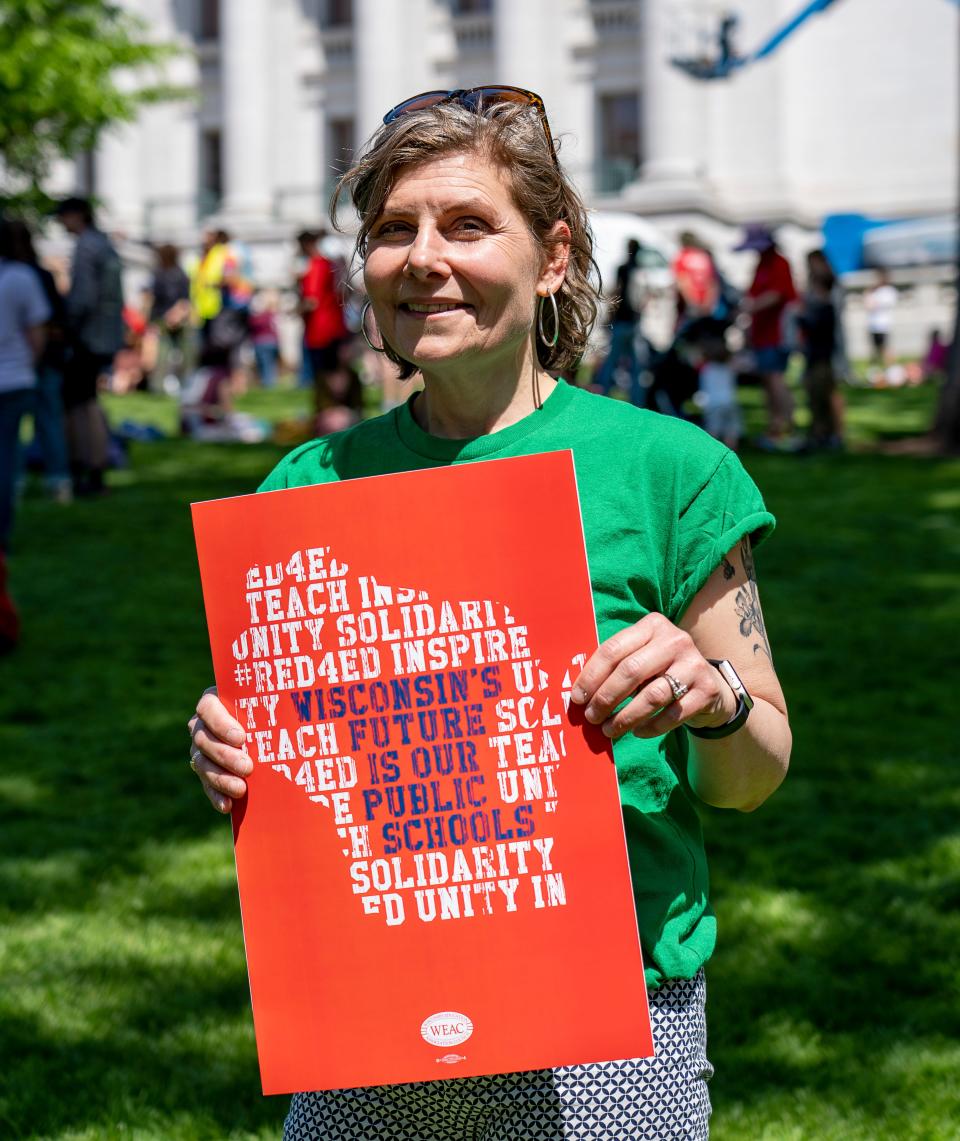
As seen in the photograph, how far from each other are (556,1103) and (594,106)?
4326 cm

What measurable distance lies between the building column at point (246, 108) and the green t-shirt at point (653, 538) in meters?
44.0

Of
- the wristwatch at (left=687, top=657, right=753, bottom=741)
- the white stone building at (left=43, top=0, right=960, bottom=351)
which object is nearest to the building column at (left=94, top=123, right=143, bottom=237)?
the white stone building at (left=43, top=0, right=960, bottom=351)

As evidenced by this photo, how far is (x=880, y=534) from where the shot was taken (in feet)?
34.6

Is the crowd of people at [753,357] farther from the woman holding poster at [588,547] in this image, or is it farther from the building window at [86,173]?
the building window at [86,173]

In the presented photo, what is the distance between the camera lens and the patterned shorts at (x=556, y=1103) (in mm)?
2076

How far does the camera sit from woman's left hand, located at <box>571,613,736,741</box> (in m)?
1.88

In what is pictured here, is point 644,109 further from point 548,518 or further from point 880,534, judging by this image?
point 548,518

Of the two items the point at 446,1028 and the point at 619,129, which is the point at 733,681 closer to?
the point at 446,1028

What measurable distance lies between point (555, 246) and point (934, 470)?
11.4 metres

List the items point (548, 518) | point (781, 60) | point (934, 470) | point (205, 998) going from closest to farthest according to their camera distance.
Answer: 1. point (548, 518)
2. point (205, 998)
3. point (934, 470)
4. point (781, 60)

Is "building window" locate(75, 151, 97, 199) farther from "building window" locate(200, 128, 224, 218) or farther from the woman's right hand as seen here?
the woman's right hand

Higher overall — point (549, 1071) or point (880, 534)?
point (549, 1071)

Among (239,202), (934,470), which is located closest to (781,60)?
(239,202)

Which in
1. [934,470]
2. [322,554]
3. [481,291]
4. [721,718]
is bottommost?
[934,470]
